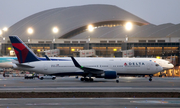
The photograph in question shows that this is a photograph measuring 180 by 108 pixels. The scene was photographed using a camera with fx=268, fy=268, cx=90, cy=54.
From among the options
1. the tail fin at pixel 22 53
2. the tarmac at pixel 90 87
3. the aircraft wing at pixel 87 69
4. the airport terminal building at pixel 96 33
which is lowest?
the tarmac at pixel 90 87

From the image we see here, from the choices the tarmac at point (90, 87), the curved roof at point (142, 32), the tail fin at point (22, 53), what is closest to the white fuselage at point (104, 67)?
the tail fin at point (22, 53)

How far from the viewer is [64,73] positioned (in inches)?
1745

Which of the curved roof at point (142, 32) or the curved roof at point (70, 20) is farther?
the curved roof at point (70, 20)

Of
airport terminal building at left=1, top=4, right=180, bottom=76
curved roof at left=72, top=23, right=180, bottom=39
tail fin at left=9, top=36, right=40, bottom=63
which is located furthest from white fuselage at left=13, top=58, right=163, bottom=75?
curved roof at left=72, top=23, right=180, bottom=39

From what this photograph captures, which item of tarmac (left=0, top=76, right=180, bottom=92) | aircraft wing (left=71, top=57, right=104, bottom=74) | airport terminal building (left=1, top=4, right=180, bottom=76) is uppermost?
airport terminal building (left=1, top=4, right=180, bottom=76)

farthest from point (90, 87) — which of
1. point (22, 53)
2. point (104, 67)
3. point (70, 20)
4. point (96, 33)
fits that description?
point (70, 20)

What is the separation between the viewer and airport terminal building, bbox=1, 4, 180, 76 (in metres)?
81.9

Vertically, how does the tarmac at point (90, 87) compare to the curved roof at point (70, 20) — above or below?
below

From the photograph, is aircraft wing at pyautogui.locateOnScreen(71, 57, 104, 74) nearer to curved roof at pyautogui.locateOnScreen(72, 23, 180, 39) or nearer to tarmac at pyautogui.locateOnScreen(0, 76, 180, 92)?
tarmac at pyautogui.locateOnScreen(0, 76, 180, 92)

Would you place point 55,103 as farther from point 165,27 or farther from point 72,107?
point 165,27

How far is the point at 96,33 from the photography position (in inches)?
4097

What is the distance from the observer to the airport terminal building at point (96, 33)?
81875 mm

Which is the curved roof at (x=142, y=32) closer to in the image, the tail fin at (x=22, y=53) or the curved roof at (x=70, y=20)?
the curved roof at (x=70, y=20)

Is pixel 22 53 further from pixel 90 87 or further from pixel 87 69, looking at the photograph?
pixel 90 87
